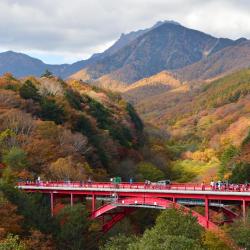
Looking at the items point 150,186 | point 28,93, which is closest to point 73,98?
point 28,93

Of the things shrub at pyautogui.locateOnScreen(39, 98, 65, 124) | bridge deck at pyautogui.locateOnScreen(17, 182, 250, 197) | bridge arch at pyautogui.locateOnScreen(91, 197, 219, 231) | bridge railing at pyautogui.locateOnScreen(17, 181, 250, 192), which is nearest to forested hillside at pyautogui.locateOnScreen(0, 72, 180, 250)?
shrub at pyautogui.locateOnScreen(39, 98, 65, 124)

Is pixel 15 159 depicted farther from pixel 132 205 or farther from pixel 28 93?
pixel 28 93

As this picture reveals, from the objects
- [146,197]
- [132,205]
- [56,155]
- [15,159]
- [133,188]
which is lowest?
[132,205]

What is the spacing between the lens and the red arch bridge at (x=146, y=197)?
47.1 m

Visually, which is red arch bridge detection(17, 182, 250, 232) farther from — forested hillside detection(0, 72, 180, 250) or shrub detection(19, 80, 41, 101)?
shrub detection(19, 80, 41, 101)

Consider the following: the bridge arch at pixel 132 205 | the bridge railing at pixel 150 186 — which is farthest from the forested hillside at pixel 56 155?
the bridge arch at pixel 132 205

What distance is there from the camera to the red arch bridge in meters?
47.1

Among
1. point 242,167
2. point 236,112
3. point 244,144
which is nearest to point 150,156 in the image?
point 244,144

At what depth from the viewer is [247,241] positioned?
141 ft

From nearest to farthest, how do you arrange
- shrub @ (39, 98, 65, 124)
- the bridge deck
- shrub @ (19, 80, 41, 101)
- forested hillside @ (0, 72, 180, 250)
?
the bridge deck, forested hillside @ (0, 72, 180, 250), shrub @ (39, 98, 65, 124), shrub @ (19, 80, 41, 101)

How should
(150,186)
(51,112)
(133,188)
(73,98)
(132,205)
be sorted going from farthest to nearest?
1. (73,98)
2. (51,112)
3. (132,205)
4. (133,188)
5. (150,186)

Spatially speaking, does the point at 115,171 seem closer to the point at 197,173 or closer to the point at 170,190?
the point at 197,173

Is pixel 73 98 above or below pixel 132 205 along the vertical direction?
above

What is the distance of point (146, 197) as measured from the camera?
5319cm
